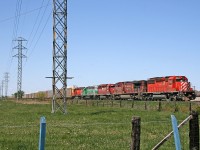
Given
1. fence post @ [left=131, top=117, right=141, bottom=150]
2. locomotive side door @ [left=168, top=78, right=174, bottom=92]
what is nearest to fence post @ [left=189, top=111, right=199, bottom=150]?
fence post @ [left=131, top=117, right=141, bottom=150]

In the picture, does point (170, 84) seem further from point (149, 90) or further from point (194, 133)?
point (194, 133)

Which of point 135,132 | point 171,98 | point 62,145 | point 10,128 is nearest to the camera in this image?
point 135,132

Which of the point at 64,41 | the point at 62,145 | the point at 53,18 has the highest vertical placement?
the point at 53,18

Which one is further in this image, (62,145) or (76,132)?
(76,132)

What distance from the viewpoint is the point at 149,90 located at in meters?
61.7

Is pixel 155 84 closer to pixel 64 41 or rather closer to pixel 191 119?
pixel 64 41

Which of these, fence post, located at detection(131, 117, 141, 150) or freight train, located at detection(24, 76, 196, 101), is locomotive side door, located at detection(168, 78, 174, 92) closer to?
freight train, located at detection(24, 76, 196, 101)

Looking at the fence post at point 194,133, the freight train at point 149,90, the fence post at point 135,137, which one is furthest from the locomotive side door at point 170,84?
the fence post at point 135,137

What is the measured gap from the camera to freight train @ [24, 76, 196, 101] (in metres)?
52.3

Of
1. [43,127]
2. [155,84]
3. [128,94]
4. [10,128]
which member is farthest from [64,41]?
[128,94]

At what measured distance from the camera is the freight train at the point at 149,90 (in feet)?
172

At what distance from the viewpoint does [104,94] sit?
8306 centimetres

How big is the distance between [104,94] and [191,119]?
74.4 metres

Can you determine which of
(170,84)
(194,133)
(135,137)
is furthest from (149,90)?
(135,137)
